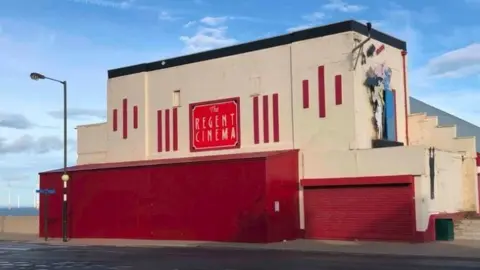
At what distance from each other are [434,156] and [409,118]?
19.9ft

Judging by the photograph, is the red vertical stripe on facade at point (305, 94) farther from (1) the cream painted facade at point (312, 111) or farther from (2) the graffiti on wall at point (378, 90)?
(2) the graffiti on wall at point (378, 90)

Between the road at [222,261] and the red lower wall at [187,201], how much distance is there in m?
5.98

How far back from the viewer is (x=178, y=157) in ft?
128

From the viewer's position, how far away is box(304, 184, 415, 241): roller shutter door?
98.2ft

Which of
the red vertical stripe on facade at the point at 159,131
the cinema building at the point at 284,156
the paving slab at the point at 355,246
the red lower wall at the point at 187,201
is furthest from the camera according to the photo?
the red vertical stripe on facade at the point at 159,131

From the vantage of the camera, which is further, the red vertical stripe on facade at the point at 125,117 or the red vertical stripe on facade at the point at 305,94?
the red vertical stripe on facade at the point at 125,117

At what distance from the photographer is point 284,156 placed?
33.0 m

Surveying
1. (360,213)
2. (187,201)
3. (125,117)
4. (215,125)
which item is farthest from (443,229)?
(125,117)

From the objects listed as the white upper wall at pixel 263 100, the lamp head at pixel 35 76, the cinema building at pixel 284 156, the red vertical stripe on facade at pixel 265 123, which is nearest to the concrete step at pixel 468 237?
the cinema building at pixel 284 156

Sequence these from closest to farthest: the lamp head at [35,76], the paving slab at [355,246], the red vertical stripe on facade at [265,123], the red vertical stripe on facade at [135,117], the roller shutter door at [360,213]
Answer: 1. the paving slab at [355,246]
2. the roller shutter door at [360,213]
3. the red vertical stripe on facade at [265,123]
4. the lamp head at [35,76]
5. the red vertical stripe on facade at [135,117]

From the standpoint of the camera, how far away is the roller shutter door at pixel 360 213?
29938 mm

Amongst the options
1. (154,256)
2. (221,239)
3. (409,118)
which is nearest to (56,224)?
(221,239)

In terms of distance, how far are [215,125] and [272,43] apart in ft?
18.3

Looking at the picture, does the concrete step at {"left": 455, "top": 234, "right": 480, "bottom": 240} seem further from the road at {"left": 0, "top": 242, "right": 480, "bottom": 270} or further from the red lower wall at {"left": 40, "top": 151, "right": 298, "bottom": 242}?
the road at {"left": 0, "top": 242, "right": 480, "bottom": 270}
